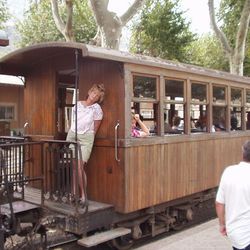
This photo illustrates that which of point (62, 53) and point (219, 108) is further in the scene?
point (219, 108)

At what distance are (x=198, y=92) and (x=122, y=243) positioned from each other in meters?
3.03

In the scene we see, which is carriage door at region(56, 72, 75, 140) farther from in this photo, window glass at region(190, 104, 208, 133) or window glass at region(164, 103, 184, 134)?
window glass at region(190, 104, 208, 133)

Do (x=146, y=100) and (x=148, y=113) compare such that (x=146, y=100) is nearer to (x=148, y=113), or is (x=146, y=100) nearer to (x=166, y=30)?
(x=148, y=113)

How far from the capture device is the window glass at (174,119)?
725 cm

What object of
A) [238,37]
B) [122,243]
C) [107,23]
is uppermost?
[238,37]

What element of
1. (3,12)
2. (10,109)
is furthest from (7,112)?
(3,12)

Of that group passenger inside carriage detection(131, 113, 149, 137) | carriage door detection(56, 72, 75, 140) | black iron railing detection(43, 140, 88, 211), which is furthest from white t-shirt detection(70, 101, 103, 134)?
carriage door detection(56, 72, 75, 140)

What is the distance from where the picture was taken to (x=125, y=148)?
6.01m

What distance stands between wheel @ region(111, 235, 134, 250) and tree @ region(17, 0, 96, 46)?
71.7 feet

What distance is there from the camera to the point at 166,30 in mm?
22719

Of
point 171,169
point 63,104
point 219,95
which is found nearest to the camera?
point 171,169

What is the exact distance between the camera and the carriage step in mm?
5595

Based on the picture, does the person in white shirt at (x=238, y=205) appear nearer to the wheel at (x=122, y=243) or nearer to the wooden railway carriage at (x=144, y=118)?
the wooden railway carriage at (x=144, y=118)

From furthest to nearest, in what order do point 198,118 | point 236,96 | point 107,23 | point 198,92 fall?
point 107,23
point 236,96
point 198,118
point 198,92
